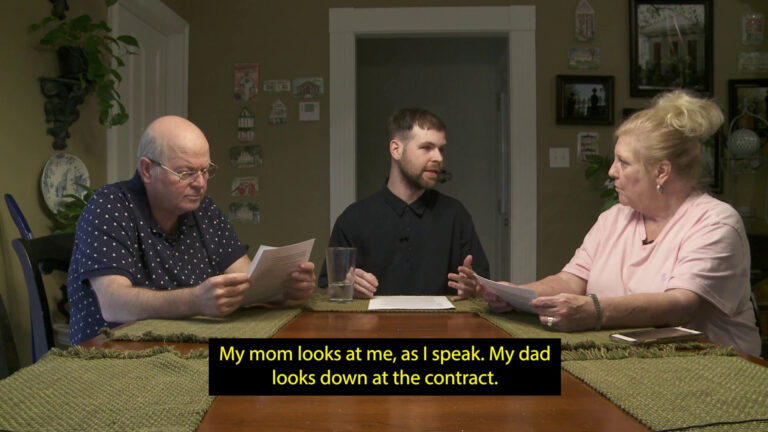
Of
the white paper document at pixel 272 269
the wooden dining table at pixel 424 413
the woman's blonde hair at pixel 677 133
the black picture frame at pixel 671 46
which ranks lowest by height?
the wooden dining table at pixel 424 413

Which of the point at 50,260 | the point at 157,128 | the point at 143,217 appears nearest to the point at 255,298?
the point at 143,217

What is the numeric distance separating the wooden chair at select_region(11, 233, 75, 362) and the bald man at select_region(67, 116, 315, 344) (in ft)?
0.93

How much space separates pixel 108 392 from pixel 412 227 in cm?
154

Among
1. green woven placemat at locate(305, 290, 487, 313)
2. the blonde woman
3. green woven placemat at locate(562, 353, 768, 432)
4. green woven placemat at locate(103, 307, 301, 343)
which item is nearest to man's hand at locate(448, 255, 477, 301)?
green woven placemat at locate(305, 290, 487, 313)

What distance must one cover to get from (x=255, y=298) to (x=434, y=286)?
2.78 ft

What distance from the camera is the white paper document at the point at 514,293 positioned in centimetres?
127

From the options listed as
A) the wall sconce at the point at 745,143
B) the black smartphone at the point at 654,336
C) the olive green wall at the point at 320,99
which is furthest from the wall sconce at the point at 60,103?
the wall sconce at the point at 745,143

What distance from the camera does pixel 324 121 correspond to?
4074mm

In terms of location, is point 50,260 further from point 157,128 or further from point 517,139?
point 517,139

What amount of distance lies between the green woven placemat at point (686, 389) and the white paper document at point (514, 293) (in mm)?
301

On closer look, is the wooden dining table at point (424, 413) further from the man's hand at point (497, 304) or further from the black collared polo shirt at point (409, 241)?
the black collared polo shirt at point (409, 241)

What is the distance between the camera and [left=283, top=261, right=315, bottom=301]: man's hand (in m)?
1.59

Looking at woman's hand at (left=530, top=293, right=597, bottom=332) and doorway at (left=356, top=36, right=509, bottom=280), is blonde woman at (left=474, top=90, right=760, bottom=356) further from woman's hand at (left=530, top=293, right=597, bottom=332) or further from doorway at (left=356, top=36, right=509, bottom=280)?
doorway at (left=356, top=36, right=509, bottom=280)

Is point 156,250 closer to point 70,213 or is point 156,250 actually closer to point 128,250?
point 128,250
